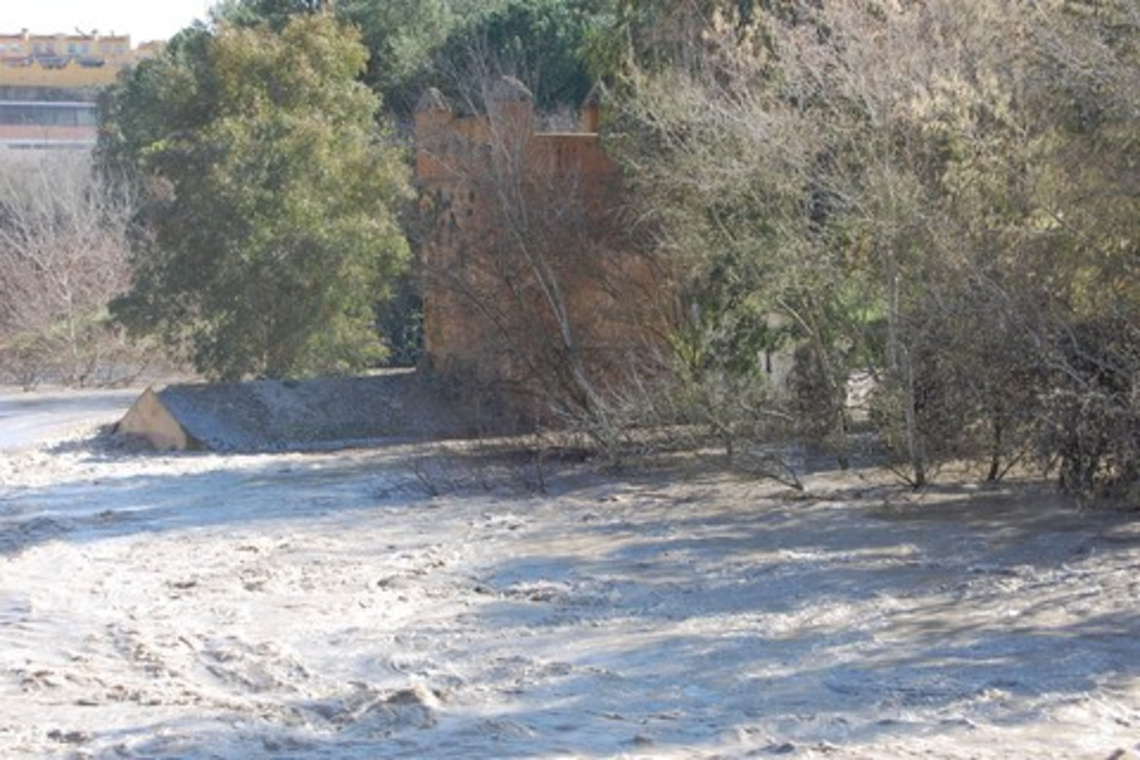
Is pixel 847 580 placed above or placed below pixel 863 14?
below

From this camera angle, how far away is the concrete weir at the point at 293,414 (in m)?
28.0

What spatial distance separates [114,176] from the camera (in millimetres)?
58281

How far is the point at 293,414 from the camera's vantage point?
1134 inches

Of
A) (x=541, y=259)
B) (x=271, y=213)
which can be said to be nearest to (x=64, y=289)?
(x=271, y=213)

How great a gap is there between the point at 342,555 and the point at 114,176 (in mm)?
43662

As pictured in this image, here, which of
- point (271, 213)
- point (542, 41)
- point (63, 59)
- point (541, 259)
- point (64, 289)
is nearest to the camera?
point (541, 259)

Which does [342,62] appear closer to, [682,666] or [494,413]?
[494,413]

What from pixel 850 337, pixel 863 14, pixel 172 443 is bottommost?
pixel 172 443

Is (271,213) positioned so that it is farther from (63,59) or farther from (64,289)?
(63,59)

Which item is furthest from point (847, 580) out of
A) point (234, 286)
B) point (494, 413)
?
point (234, 286)

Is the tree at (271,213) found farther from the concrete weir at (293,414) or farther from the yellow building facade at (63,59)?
the yellow building facade at (63,59)

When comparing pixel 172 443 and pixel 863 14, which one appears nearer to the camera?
pixel 863 14

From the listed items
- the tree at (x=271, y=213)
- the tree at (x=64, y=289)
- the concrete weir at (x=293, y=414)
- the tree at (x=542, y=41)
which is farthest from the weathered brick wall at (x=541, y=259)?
the tree at (x=64, y=289)

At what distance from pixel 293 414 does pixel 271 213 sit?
418 centimetres
